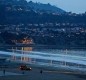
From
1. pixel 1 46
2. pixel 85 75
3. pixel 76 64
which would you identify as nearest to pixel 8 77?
pixel 85 75

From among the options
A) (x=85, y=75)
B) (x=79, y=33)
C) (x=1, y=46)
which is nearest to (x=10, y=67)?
(x=85, y=75)

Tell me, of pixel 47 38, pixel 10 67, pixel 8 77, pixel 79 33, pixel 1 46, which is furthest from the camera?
pixel 79 33

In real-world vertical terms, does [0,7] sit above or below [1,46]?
above

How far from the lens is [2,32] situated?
93.8 metres

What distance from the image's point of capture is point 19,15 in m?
108

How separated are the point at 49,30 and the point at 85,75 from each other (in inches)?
2696

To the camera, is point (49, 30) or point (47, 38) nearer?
point (47, 38)

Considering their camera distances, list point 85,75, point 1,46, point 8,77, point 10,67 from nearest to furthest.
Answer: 1. point 8,77
2. point 85,75
3. point 10,67
4. point 1,46

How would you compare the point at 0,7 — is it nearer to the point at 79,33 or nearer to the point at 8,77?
the point at 79,33

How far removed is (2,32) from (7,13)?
41.6 feet

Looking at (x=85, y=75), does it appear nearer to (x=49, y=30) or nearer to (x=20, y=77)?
(x=20, y=77)

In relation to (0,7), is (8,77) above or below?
below

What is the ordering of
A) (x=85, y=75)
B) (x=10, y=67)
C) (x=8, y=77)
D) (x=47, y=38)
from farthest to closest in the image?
(x=47, y=38) → (x=10, y=67) → (x=85, y=75) → (x=8, y=77)

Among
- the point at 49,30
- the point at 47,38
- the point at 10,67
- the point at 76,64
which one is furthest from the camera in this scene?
the point at 49,30
